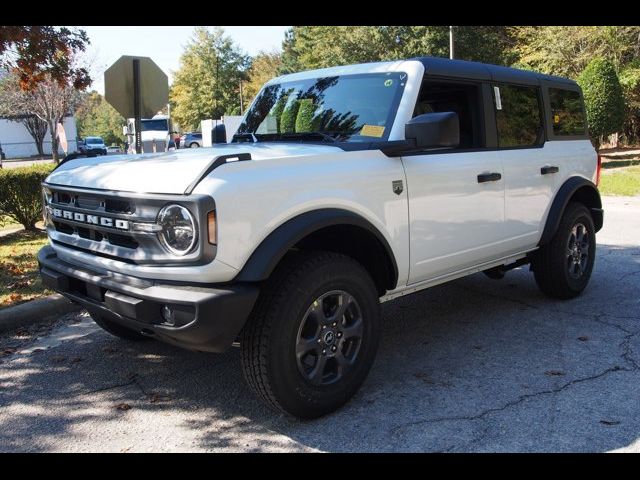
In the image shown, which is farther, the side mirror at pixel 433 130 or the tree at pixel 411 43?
the tree at pixel 411 43

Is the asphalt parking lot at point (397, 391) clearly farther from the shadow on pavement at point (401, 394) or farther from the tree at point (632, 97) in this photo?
the tree at point (632, 97)

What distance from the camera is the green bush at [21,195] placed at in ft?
30.9

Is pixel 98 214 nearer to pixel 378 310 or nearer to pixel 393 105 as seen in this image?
pixel 378 310

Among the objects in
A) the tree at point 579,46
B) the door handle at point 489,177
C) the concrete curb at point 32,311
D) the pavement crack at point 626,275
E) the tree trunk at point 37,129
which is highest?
the tree trunk at point 37,129

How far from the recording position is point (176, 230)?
113 inches

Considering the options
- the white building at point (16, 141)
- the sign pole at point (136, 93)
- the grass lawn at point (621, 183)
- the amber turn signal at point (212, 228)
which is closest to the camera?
the amber turn signal at point (212, 228)

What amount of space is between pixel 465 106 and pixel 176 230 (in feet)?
8.50

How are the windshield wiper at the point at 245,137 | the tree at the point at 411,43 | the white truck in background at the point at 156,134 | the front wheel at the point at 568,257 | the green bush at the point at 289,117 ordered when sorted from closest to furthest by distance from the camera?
the green bush at the point at 289,117
the windshield wiper at the point at 245,137
the front wheel at the point at 568,257
the white truck in background at the point at 156,134
the tree at the point at 411,43

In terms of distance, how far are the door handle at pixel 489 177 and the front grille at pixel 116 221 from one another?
7.13ft

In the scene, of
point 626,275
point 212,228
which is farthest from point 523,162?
point 212,228

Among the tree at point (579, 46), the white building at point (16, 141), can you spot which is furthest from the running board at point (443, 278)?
the white building at point (16, 141)

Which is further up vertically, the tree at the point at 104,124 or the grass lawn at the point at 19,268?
the tree at the point at 104,124

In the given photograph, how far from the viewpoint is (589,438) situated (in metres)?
3.02

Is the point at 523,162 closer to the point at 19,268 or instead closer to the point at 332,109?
the point at 332,109
